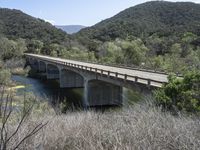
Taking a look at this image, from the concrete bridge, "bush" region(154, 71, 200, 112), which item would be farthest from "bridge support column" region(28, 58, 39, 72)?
"bush" region(154, 71, 200, 112)

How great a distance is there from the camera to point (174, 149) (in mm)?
5895

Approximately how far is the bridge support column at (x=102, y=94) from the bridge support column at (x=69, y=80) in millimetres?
18575

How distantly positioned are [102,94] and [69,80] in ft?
64.8

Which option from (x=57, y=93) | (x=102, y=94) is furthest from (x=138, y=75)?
(x=57, y=93)

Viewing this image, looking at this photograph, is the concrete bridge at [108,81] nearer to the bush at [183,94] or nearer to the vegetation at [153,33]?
the bush at [183,94]

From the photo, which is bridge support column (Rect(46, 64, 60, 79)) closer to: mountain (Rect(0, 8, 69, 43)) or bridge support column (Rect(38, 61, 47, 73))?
bridge support column (Rect(38, 61, 47, 73))

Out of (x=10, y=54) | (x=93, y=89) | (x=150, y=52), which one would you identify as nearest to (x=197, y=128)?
(x=93, y=89)

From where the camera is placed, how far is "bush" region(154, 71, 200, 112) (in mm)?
13758

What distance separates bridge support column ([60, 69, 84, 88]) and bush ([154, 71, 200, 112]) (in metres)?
44.0

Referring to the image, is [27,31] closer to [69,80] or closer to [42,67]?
[42,67]

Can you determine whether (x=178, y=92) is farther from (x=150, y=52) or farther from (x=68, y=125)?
(x=150, y=52)

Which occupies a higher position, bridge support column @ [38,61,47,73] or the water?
bridge support column @ [38,61,47,73]

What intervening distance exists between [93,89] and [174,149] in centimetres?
3417

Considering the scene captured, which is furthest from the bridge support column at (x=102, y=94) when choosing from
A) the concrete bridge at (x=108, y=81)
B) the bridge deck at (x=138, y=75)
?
the bridge deck at (x=138, y=75)
